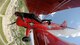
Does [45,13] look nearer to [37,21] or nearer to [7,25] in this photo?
[37,21]

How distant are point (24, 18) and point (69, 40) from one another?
0.38ft

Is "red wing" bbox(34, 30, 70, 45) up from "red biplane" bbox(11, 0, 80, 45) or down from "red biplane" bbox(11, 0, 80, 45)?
down

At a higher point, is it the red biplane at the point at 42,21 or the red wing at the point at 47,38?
the red biplane at the point at 42,21

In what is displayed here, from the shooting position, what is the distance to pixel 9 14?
710 millimetres

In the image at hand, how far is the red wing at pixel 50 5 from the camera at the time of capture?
1.41ft

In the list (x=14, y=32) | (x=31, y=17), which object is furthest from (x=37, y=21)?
(x=14, y=32)

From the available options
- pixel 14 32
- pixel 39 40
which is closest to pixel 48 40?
pixel 39 40

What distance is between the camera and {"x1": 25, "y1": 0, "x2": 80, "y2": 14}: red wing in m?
0.43

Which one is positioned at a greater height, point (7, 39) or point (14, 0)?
point (14, 0)

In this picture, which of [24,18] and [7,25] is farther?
[7,25]

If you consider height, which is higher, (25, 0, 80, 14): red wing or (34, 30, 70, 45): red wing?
(25, 0, 80, 14): red wing

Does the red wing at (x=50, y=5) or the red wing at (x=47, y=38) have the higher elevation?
the red wing at (x=50, y=5)

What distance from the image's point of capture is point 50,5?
44 cm

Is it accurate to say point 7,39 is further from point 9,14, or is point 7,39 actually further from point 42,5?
point 42,5
